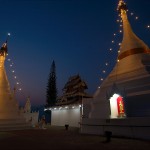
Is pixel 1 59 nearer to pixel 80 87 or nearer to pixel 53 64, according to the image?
pixel 80 87

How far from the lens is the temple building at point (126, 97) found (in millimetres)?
10719

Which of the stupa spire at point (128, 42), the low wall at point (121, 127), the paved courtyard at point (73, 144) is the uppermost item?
the stupa spire at point (128, 42)

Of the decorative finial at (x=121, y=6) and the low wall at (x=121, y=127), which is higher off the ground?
the decorative finial at (x=121, y=6)

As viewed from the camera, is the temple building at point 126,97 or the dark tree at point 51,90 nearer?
the temple building at point 126,97

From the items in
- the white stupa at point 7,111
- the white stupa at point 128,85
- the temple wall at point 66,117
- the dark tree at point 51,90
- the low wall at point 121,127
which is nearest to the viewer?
the low wall at point 121,127

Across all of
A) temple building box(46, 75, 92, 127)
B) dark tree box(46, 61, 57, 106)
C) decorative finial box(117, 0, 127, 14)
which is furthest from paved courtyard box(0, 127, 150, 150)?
dark tree box(46, 61, 57, 106)

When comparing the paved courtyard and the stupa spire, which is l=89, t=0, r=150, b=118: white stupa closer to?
the stupa spire

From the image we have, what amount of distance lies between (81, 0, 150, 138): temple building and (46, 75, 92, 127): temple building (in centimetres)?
889

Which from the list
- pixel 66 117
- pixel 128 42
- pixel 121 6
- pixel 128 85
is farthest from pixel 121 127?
pixel 66 117

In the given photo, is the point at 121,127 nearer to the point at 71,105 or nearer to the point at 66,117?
the point at 71,105

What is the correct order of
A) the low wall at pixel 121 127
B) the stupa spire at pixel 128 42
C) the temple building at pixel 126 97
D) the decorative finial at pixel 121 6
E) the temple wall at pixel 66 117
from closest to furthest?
the low wall at pixel 121 127
the temple building at pixel 126 97
the stupa spire at pixel 128 42
the decorative finial at pixel 121 6
the temple wall at pixel 66 117

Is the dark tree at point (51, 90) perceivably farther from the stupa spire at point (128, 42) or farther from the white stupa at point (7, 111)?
the stupa spire at point (128, 42)

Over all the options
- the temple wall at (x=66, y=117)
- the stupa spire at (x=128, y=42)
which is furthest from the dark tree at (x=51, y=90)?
the stupa spire at (x=128, y=42)

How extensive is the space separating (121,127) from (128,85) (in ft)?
10.2
